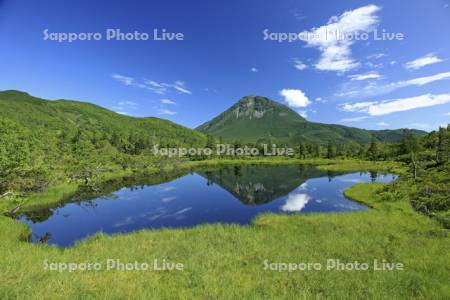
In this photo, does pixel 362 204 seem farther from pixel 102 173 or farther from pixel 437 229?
pixel 102 173

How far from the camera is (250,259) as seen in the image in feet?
63.1

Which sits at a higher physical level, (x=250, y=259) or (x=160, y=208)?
(x=250, y=259)

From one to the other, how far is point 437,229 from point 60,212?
176 feet

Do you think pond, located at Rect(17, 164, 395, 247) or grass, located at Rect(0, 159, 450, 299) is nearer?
grass, located at Rect(0, 159, 450, 299)

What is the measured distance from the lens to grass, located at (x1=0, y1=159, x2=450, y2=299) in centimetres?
1374

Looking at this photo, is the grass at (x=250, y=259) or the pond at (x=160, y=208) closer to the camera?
the grass at (x=250, y=259)

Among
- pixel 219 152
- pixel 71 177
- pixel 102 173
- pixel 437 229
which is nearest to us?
pixel 437 229

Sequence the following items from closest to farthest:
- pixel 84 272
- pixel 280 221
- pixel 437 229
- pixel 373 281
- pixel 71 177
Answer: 1. pixel 373 281
2. pixel 84 272
3. pixel 437 229
4. pixel 280 221
5. pixel 71 177

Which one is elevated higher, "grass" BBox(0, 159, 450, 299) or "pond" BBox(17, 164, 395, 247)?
"grass" BBox(0, 159, 450, 299)

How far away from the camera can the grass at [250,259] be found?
1374 centimetres

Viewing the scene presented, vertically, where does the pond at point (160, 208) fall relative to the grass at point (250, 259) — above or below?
below

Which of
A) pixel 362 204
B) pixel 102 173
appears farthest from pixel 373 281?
pixel 102 173

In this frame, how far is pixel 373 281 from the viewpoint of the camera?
48.5ft

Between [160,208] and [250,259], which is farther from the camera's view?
[160,208]
